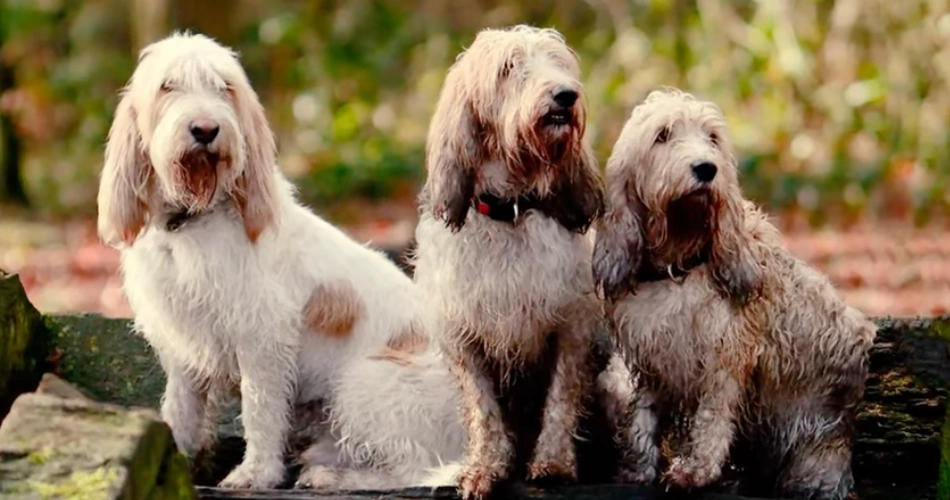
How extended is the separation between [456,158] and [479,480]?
3.36ft

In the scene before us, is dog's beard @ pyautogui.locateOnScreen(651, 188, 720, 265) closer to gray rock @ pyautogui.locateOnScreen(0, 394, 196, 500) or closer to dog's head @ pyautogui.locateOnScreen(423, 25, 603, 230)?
dog's head @ pyautogui.locateOnScreen(423, 25, 603, 230)

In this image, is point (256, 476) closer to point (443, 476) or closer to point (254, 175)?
point (443, 476)

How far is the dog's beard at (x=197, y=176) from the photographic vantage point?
→ 5023mm

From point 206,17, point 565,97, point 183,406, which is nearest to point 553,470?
point 565,97

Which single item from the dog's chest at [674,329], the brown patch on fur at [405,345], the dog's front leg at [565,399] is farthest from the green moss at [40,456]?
the dog's chest at [674,329]

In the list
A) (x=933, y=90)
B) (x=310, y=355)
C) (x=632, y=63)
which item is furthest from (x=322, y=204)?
(x=310, y=355)

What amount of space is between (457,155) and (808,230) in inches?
315

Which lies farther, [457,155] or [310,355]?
[310,355]

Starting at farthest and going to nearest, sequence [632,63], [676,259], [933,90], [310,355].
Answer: [632,63] < [933,90] < [310,355] < [676,259]

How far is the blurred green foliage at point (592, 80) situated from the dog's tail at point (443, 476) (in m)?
7.42

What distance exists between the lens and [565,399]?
200 inches

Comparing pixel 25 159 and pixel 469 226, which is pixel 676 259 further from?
pixel 25 159

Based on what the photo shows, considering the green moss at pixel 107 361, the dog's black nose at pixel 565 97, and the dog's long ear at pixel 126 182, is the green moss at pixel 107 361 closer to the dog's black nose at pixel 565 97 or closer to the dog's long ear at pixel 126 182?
the dog's long ear at pixel 126 182

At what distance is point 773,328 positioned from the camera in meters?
5.03
